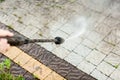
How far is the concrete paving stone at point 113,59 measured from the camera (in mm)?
6232

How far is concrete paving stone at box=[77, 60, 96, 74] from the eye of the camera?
6158 millimetres

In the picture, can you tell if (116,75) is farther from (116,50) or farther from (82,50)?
(82,50)

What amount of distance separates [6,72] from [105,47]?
2.40 metres

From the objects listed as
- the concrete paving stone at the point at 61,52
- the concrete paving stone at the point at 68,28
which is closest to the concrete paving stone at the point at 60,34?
the concrete paving stone at the point at 68,28

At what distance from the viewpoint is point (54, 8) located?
760cm

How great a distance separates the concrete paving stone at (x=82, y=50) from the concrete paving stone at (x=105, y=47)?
26 cm

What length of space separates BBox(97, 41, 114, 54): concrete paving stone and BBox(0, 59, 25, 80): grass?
200 cm

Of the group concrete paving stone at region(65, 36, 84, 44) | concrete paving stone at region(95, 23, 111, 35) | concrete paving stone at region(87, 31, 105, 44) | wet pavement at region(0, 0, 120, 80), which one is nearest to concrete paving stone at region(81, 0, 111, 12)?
wet pavement at region(0, 0, 120, 80)

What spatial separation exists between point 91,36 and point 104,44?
0.41 m

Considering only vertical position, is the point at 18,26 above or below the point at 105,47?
above

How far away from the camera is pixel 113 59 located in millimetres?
6309

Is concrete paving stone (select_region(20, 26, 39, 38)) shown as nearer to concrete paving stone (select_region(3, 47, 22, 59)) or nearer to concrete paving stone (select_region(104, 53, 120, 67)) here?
concrete paving stone (select_region(3, 47, 22, 59))

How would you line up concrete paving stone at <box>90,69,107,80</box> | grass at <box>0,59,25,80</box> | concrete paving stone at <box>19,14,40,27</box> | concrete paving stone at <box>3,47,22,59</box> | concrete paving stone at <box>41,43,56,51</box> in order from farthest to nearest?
concrete paving stone at <box>19,14,40,27</box>
concrete paving stone at <box>41,43,56,51</box>
concrete paving stone at <box>3,47,22,59</box>
concrete paving stone at <box>90,69,107,80</box>
grass at <box>0,59,25,80</box>

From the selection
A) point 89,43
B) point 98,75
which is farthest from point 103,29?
point 98,75
